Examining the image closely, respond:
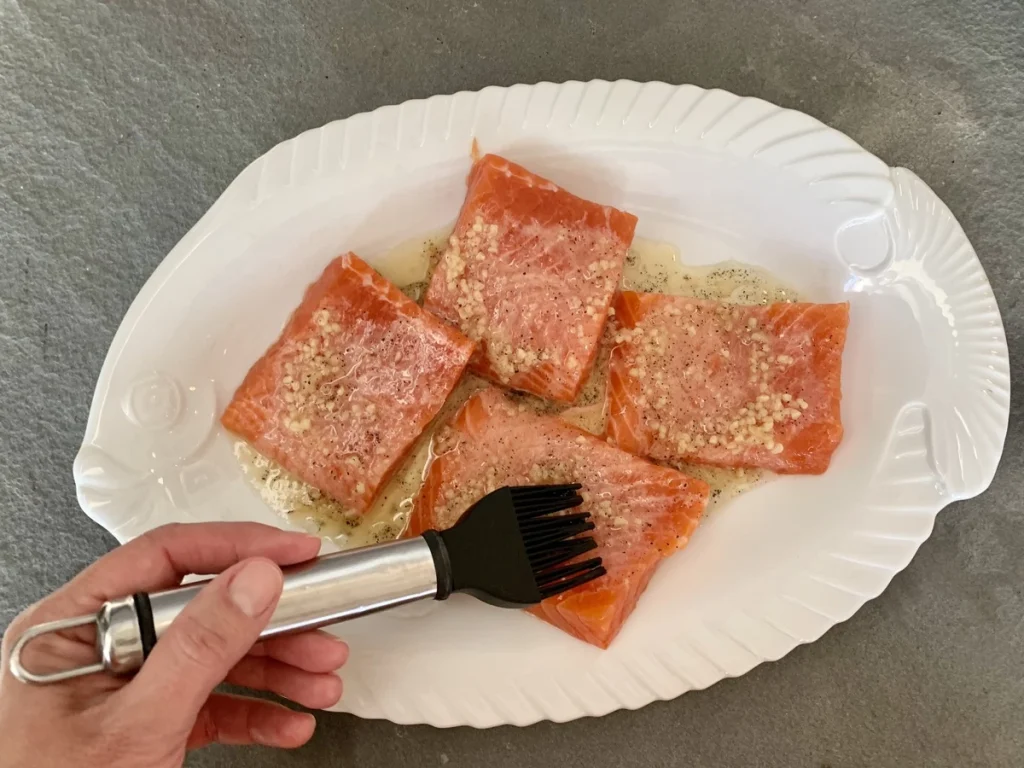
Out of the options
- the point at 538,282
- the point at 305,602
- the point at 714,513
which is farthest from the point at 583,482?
the point at 305,602

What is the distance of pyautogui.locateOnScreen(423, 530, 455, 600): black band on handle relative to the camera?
126cm

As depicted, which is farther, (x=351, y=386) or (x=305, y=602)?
(x=351, y=386)

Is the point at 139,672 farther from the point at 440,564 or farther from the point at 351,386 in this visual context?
the point at 351,386

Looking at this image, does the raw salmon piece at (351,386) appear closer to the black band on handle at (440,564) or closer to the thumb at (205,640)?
the black band on handle at (440,564)

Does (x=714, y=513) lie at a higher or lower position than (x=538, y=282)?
lower

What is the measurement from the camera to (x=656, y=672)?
4.71 ft

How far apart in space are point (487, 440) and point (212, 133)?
99 centimetres

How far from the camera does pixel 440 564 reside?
4.14ft

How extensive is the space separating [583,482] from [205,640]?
0.79 meters

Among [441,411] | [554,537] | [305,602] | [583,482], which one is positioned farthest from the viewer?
[441,411]

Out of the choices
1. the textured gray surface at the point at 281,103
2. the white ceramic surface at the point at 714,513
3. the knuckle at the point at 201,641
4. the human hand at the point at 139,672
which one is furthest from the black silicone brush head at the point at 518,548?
the textured gray surface at the point at 281,103

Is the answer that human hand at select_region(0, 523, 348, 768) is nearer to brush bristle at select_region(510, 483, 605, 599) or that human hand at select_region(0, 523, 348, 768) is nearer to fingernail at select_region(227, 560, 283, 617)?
fingernail at select_region(227, 560, 283, 617)

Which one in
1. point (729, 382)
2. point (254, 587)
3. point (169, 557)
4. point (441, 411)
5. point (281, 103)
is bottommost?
point (169, 557)

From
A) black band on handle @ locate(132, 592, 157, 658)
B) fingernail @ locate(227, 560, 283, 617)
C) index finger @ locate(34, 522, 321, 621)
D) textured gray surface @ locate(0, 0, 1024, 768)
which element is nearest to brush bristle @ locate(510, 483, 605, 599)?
index finger @ locate(34, 522, 321, 621)
